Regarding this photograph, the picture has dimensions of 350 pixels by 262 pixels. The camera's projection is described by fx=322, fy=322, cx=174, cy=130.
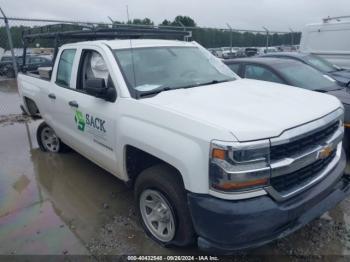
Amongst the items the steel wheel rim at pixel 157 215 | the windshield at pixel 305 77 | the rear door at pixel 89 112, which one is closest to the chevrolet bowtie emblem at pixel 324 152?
the steel wheel rim at pixel 157 215

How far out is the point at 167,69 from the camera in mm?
3629

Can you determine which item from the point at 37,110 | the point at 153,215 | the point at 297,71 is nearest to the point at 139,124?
the point at 153,215

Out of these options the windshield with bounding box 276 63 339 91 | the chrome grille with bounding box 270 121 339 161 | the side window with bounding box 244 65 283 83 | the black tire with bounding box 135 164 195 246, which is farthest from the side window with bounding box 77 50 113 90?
the windshield with bounding box 276 63 339 91

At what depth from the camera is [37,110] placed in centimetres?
553

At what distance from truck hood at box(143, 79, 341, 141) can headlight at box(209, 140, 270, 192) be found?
0.25ft

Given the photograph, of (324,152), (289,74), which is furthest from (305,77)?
(324,152)

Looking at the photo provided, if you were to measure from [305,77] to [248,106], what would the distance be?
3748 millimetres

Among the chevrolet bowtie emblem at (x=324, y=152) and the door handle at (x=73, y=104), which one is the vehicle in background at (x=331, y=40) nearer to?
the chevrolet bowtie emblem at (x=324, y=152)

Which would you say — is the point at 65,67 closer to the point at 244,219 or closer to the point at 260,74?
the point at 244,219

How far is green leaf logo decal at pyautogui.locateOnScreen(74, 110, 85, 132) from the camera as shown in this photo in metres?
3.84

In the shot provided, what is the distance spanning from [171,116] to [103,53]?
1.40m

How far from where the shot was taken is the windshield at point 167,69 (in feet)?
11.0

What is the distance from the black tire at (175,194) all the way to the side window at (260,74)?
369cm

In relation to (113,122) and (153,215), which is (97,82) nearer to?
(113,122)
